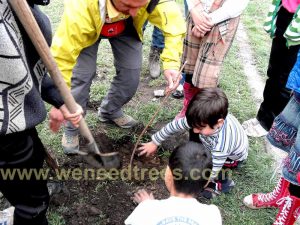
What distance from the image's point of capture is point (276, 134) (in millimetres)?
2510

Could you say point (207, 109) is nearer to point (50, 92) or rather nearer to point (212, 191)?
point (212, 191)

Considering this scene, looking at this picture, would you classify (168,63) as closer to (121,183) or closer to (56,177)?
(121,183)

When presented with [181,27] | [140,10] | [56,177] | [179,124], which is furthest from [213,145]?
[56,177]

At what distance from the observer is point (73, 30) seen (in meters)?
2.22

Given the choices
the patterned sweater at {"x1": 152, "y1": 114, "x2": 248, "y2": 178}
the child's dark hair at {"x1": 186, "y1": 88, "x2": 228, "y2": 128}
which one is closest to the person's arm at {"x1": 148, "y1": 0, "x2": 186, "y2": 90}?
the child's dark hair at {"x1": 186, "y1": 88, "x2": 228, "y2": 128}

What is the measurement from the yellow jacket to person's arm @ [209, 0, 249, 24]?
1.23 feet

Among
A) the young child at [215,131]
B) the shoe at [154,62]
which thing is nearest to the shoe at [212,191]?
the young child at [215,131]

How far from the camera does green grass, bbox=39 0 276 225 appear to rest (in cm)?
265

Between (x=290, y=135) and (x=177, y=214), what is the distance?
44.6 inches

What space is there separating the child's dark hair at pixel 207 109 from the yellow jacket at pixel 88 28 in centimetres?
32

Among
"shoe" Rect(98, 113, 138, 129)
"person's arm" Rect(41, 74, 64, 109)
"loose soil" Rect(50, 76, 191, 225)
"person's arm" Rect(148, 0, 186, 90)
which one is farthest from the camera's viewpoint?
"shoe" Rect(98, 113, 138, 129)

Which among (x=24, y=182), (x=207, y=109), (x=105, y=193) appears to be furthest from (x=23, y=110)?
(x=105, y=193)

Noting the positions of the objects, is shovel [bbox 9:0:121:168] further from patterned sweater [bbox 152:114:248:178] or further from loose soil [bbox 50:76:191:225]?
patterned sweater [bbox 152:114:248:178]

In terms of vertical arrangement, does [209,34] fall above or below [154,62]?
above
